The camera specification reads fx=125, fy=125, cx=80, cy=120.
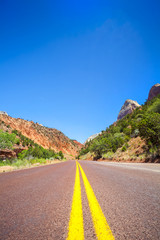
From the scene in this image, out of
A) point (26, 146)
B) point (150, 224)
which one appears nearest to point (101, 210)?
point (150, 224)

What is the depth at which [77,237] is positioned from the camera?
119cm

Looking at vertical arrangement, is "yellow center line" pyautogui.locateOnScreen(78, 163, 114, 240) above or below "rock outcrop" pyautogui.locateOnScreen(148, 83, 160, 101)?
below

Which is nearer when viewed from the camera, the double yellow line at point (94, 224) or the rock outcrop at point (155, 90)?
the double yellow line at point (94, 224)

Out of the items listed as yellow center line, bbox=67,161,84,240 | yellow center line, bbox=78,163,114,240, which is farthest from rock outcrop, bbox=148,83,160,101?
yellow center line, bbox=67,161,84,240

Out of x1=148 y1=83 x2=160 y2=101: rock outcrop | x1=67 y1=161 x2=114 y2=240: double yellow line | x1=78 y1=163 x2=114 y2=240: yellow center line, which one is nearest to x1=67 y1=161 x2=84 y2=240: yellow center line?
x1=67 y1=161 x2=114 y2=240: double yellow line

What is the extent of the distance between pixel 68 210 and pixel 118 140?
3520cm

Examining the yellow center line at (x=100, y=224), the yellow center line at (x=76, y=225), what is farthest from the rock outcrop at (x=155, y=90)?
the yellow center line at (x=76, y=225)

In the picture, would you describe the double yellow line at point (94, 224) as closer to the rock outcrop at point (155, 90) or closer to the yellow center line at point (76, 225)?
the yellow center line at point (76, 225)

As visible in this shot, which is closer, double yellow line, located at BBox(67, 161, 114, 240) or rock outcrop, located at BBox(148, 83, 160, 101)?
double yellow line, located at BBox(67, 161, 114, 240)

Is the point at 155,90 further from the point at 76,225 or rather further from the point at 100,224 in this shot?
the point at 76,225

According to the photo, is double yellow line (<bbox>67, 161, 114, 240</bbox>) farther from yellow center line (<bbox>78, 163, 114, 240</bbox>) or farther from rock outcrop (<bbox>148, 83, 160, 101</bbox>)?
rock outcrop (<bbox>148, 83, 160, 101</bbox>)

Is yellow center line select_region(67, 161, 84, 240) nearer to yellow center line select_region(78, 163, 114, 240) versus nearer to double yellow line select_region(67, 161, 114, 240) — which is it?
double yellow line select_region(67, 161, 114, 240)

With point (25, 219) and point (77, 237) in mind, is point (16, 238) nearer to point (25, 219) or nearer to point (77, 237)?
point (25, 219)

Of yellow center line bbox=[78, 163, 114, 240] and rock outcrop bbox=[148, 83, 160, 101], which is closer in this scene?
yellow center line bbox=[78, 163, 114, 240]
